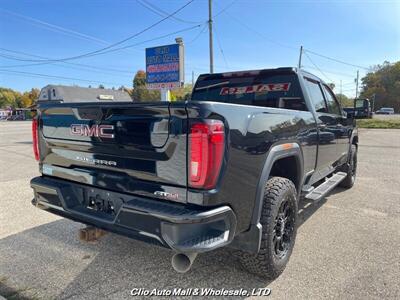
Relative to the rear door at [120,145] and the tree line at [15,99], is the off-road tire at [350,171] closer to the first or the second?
the rear door at [120,145]

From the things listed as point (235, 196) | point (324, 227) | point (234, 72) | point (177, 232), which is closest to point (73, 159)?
point (177, 232)

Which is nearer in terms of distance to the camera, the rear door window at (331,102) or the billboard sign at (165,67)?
the rear door window at (331,102)

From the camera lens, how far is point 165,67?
13.6m

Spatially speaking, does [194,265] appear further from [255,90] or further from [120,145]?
[255,90]

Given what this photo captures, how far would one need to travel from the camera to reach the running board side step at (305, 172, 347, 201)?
3655 mm

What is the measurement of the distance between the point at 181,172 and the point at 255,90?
2536mm

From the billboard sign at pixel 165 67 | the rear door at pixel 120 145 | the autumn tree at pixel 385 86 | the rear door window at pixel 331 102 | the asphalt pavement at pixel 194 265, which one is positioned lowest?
the asphalt pavement at pixel 194 265

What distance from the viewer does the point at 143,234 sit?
2.20 metres

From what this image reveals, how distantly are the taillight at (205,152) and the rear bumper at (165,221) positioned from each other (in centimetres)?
20

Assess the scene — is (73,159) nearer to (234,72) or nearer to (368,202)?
(234,72)

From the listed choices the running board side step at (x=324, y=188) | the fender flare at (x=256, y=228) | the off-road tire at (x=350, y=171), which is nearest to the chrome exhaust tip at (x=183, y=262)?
the fender flare at (x=256, y=228)

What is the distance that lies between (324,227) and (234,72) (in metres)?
2.37

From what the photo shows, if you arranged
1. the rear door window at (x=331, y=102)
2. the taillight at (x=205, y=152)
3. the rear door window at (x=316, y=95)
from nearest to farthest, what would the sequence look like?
the taillight at (x=205, y=152) < the rear door window at (x=316, y=95) < the rear door window at (x=331, y=102)

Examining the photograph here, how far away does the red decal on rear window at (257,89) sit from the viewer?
4.03 metres
